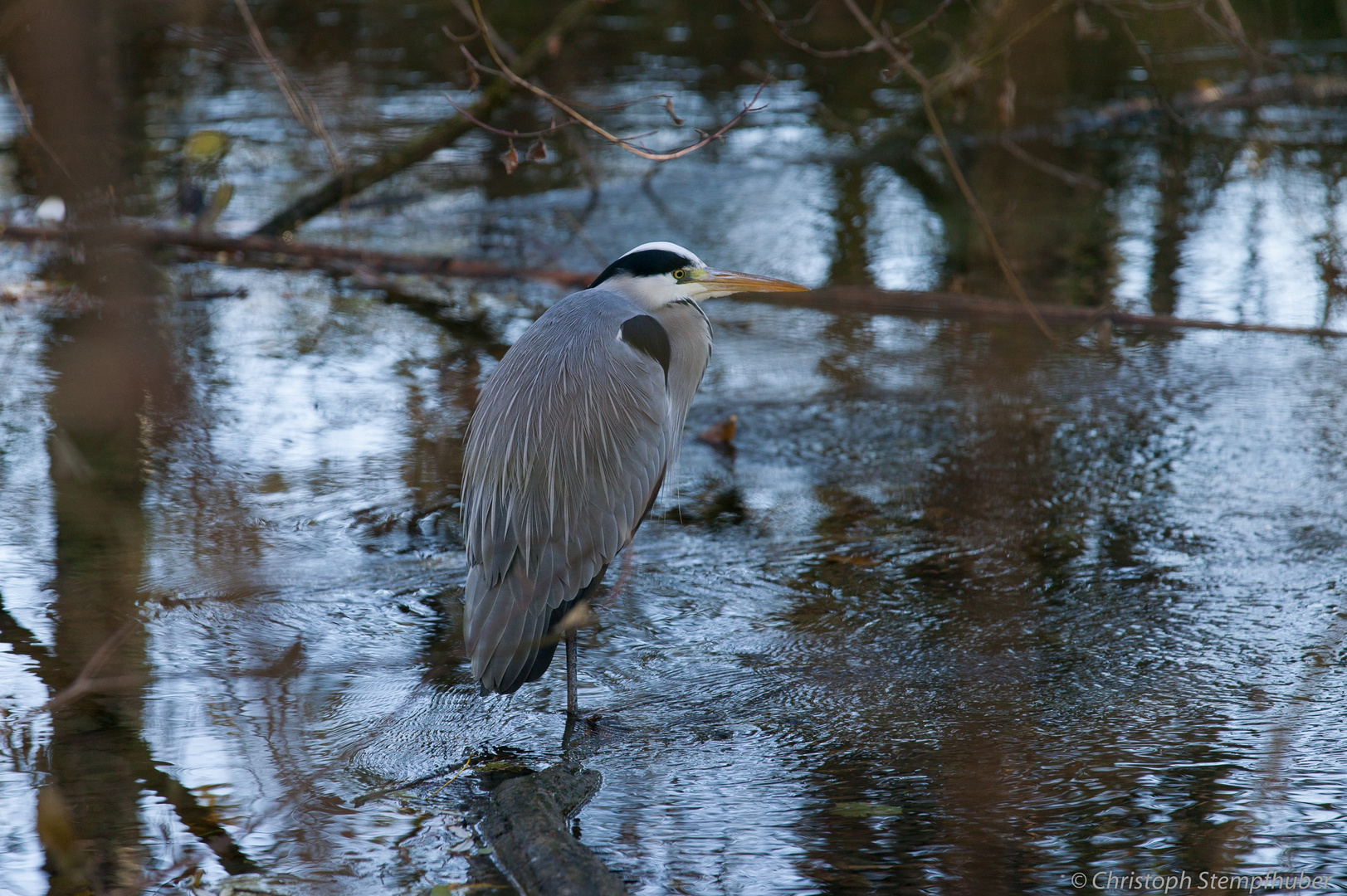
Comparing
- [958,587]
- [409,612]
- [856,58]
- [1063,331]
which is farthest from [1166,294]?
[856,58]

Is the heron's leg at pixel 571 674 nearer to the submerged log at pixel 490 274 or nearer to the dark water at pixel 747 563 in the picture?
the dark water at pixel 747 563

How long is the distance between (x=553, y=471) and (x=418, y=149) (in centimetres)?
407

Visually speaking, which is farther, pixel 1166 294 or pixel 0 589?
pixel 1166 294

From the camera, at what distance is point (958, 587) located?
12.1ft

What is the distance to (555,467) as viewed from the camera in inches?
126

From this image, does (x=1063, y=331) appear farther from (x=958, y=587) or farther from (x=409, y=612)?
(x=409, y=612)

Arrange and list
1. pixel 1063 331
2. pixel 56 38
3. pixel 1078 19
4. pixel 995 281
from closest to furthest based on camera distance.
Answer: pixel 56 38 → pixel 1078 19 → pixel 1063 331 → pixel 995 281

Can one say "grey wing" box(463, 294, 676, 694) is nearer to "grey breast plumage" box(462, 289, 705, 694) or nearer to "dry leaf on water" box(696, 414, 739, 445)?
"grey breast plumage" box(462, 289, 705, 694)

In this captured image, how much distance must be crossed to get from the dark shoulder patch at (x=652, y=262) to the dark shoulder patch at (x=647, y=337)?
0.15 meters

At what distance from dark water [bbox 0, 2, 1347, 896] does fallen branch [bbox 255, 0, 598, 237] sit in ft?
1.15

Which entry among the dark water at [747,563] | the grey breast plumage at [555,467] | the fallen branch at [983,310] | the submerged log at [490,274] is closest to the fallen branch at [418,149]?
the submerged log at [490,274]

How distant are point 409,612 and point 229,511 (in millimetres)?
1024

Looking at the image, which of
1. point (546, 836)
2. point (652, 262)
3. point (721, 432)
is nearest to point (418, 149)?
point (721, 432)

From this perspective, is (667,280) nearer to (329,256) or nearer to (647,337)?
(647,337)
